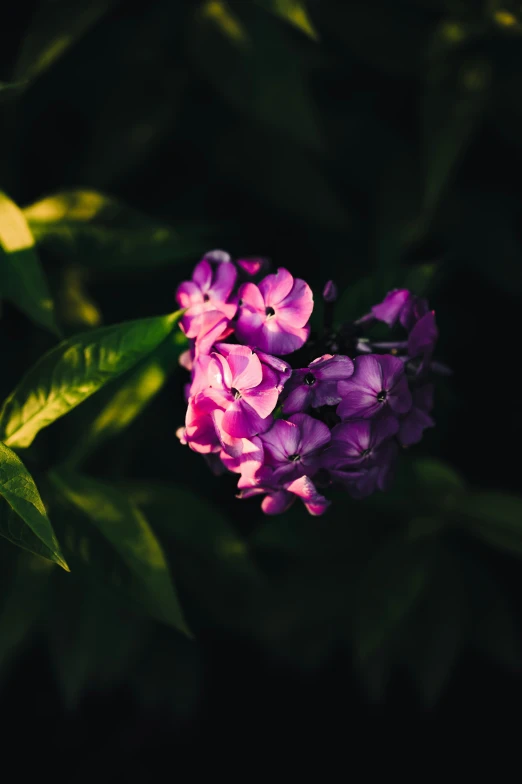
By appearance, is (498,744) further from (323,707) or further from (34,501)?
(34,501)

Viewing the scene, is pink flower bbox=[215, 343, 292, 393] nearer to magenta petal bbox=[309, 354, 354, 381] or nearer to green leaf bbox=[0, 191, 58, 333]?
magenta petal bbox=[309, 354, 354, 381]

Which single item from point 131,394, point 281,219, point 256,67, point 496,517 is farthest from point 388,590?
point 256,67

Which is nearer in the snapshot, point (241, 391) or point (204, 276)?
point (241, 391)

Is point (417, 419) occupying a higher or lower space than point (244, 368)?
lower

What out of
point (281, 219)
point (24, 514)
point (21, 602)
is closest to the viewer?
Answer: point (24, 514)

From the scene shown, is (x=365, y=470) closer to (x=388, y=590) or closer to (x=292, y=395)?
(x=292, y=395)

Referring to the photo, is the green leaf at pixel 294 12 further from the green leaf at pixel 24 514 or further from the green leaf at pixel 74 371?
the green leaf at pixel 24 514
